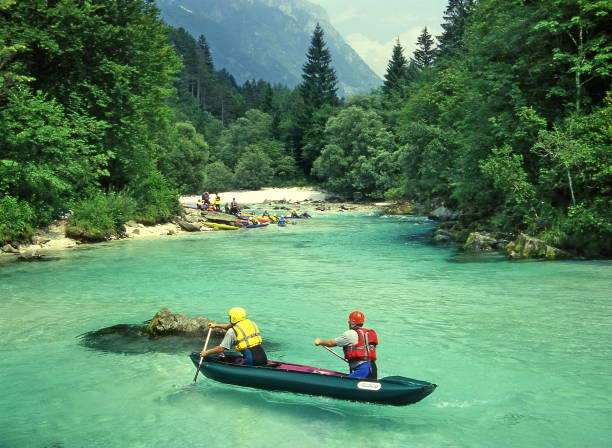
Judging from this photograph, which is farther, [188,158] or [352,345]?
[188,158]

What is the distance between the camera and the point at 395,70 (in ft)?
274

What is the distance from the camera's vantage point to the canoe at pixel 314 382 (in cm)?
680

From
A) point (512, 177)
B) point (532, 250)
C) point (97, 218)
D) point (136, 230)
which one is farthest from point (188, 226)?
point (532, 250)

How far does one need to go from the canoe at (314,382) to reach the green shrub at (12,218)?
16866 millimetres

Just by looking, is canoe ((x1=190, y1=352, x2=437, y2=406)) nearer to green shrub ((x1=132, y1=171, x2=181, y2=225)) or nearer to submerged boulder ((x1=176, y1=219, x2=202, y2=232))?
green shrub ((x1=132, y1=171, x2=181, y2=225))

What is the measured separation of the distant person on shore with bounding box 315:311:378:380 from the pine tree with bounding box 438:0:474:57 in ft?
199

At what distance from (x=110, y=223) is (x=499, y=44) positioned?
22333 mm

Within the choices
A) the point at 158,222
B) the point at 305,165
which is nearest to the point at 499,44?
the point at 158,222

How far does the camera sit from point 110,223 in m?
26.0

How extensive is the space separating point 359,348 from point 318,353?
124 inches

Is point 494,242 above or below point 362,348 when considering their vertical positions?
above

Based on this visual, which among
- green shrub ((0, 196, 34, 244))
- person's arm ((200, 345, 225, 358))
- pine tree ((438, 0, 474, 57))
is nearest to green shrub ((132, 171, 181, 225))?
green shrub ((0, 196, 34, 244))

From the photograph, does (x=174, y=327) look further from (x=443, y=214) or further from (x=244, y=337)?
(x=443, y=214)

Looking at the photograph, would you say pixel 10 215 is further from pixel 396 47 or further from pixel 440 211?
pixel 396 47
